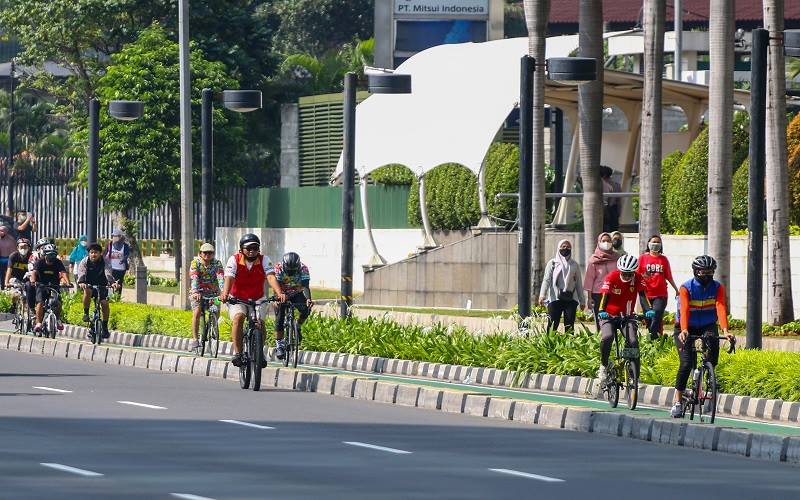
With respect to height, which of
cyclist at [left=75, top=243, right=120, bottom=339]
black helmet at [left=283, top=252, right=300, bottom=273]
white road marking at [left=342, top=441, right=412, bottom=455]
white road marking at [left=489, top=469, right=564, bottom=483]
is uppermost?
black helmet at [left=283, top=252, right=300, bottom=273]

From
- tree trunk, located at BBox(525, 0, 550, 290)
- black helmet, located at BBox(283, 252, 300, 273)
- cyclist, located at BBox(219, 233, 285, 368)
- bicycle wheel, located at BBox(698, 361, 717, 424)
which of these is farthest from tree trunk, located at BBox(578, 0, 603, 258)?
bicycle wheel, located at BBox(698, 361, 717, 424)

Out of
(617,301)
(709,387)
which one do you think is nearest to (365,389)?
(617,301)

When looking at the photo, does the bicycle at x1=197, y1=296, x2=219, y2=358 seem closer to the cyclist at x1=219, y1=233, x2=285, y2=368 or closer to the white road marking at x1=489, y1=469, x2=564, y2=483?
the cyclist at x1=219, y1=233, x2=285, y2=368

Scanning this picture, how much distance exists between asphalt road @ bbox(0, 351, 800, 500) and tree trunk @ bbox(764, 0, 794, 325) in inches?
397

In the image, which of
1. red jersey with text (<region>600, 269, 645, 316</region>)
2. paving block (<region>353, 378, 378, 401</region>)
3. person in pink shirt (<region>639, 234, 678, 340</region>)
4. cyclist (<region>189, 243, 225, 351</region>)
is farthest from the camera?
cyclist (<region>189, 243, 225, 351</region>)

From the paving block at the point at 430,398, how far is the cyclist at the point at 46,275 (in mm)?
11673

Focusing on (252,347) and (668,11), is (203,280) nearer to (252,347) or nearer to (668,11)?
(252,347)

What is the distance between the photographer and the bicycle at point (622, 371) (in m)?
19.5

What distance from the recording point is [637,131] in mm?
43062

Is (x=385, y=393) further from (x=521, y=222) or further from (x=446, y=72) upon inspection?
(x=446, y=72)

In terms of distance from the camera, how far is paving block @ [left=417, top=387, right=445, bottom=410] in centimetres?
2098

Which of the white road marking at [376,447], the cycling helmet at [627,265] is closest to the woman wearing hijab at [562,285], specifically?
the cycling helmet at [627,265]

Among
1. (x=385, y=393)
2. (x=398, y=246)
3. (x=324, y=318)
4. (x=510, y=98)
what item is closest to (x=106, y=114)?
(x=398, y=246)

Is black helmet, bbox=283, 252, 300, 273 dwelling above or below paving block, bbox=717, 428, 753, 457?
above
